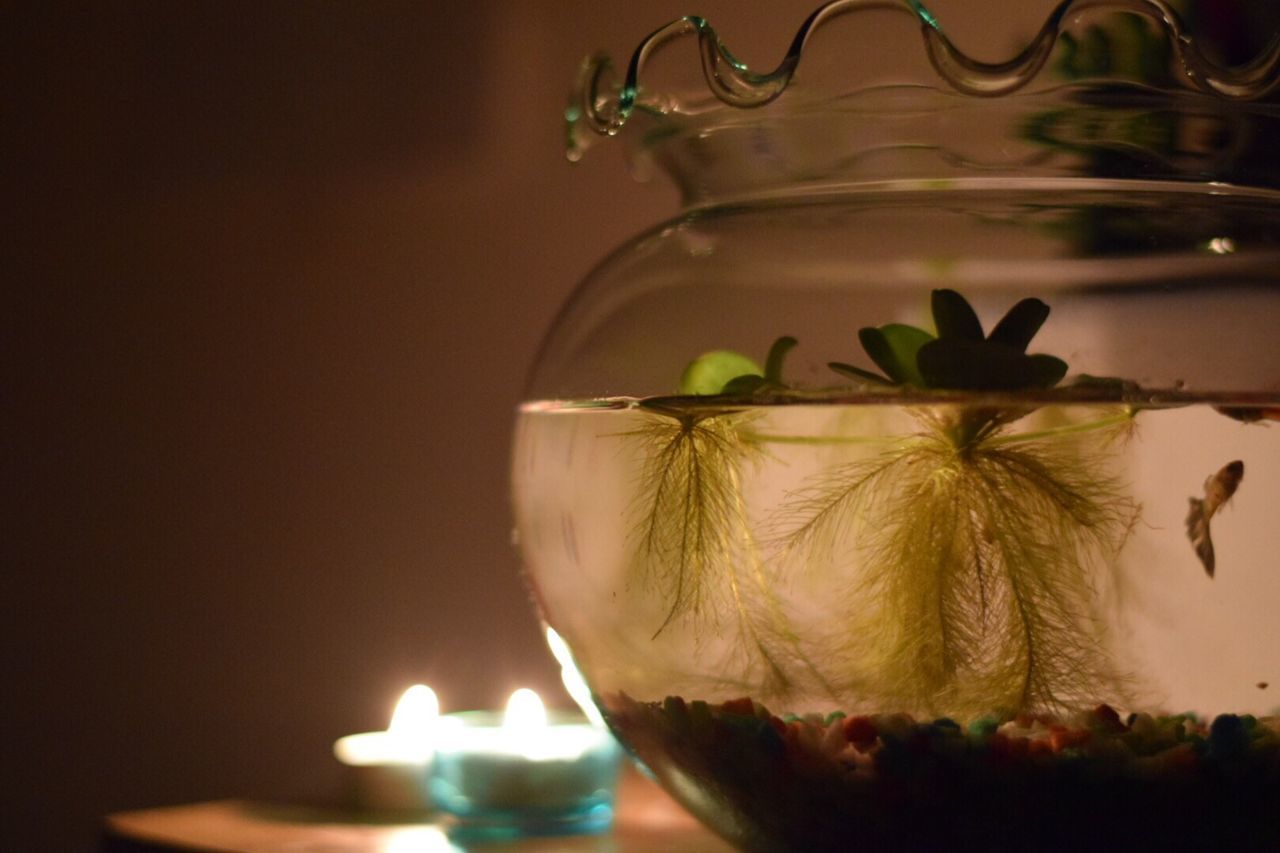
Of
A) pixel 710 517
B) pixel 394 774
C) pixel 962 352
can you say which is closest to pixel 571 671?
pixel 710 517

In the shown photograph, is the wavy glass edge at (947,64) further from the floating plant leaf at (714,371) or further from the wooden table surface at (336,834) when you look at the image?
the wooden table surface at (336,834)

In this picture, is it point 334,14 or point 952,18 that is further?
point 334,14

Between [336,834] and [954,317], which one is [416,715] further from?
[954,317]

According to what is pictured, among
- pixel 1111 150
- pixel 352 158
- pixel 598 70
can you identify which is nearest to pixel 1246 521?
pixel 1111 150

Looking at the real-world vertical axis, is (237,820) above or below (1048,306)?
below

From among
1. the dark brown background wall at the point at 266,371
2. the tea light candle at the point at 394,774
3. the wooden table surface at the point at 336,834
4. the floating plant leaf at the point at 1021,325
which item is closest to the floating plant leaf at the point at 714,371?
the floating plant leaf at the point at 1021,325

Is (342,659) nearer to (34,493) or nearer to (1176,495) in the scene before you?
(34,493)
